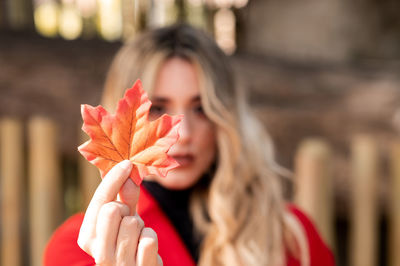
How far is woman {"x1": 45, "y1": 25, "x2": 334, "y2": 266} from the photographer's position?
79cm

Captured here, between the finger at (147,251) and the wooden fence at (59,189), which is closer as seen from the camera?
the finger at (147,251)

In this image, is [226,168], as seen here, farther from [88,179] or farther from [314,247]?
[88,179]

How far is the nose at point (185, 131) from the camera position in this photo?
78 centimetres

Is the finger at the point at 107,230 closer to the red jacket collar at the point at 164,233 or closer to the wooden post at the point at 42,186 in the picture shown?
the red jacket collar at the point at 164,233

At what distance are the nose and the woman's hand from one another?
387mm

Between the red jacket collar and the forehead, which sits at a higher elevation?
the forehead

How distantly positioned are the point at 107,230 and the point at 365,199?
1.22 meters

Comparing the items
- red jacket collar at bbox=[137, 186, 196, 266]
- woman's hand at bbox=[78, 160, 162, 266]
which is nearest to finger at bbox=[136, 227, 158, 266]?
woman's hand at bbox=[78, 160, 162, 266]

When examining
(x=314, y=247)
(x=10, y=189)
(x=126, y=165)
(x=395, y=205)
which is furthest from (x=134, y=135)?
(x=395, y=205)

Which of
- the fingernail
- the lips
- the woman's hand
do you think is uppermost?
the fingernail

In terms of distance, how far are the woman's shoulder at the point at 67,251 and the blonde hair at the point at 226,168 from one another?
27cm

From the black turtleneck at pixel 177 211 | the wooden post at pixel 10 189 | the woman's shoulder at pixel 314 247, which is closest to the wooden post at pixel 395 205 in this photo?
the woman's shoulder at pixel 314 247

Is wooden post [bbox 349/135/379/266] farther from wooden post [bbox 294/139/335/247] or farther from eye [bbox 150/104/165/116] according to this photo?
eye [bbox 150/104/165/116]

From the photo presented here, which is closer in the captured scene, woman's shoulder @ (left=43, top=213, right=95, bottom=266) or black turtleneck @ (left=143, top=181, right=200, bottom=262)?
woman's shoulder @ (left=43, top=213, right=95, bottom=266)
